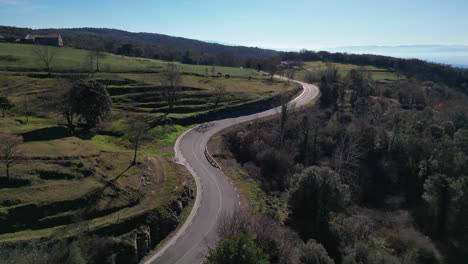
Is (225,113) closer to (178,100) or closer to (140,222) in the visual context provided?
(178,100)

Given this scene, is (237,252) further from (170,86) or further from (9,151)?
(170,86)

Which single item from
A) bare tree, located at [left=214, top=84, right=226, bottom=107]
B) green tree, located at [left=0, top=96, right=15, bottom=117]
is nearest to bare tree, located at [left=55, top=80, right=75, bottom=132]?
green tree, located at [left=0, top=96, right=15, bottom=117]

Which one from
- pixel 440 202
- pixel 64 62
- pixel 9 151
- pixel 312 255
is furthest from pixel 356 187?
pixel 64 62

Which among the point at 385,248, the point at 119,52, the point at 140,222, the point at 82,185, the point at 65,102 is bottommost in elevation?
the point at 385,248

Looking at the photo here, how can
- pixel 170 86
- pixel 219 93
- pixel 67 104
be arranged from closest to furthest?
pixel 67 104 < pixel 170 86 < pixel 219 93

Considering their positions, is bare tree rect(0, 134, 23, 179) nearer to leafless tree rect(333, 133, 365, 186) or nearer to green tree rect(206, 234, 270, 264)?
green tree rect(206, 234, 270, 264)

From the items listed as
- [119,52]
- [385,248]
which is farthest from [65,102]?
[119,52]

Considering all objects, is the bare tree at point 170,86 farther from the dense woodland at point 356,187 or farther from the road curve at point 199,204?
the dense woodland at point 356,187
